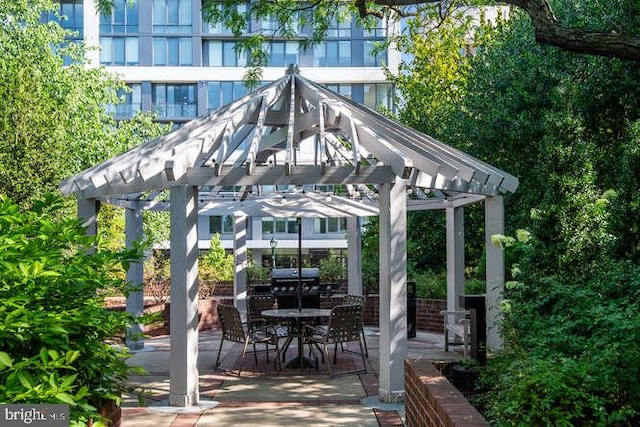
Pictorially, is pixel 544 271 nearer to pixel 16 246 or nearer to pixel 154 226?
pixel 16 246

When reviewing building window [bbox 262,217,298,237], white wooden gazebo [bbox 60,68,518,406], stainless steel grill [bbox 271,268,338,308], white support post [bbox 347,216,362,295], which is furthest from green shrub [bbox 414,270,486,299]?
building window [bbox 262,217,298,237]

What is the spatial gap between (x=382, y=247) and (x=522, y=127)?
6.26m

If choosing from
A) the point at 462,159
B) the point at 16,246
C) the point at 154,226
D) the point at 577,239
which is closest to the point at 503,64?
the point at 462,159

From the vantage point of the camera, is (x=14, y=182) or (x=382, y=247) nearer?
(x=382, y=247)

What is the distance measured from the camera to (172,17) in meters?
42.8

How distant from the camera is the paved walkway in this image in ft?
24.6

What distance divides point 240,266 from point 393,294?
25.9 feet

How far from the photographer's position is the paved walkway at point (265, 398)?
7.50 m

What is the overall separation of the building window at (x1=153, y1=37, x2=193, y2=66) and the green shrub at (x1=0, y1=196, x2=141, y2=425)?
39411 millimetres

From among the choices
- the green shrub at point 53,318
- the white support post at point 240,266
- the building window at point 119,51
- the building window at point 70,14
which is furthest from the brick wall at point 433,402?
the building window at point 119,51

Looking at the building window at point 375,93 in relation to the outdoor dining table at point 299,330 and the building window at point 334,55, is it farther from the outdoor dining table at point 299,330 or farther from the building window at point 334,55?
the outdoor dining table at point 299,330

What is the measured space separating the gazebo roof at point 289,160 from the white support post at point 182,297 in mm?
300

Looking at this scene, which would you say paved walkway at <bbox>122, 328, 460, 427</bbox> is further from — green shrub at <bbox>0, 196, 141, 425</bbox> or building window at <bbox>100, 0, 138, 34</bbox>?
building window at <bbox>100, 0, 138, 34</bbox>

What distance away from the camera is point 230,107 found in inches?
391
